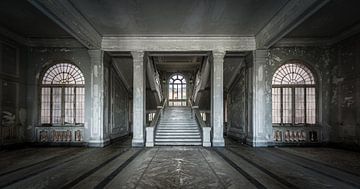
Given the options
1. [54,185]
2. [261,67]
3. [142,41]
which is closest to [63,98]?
[142,41]

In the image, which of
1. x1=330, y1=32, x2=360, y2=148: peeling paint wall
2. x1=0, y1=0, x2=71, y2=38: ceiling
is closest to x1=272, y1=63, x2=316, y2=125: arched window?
x1=330, y1=32, x2=360, y2=148: peeling paint wall

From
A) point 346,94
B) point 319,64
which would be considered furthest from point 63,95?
point 346,94

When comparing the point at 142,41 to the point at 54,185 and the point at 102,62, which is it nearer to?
the point at 102,62

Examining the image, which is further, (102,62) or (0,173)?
(102,62)

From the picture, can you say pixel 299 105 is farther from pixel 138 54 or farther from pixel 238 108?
A: pixel 138 54

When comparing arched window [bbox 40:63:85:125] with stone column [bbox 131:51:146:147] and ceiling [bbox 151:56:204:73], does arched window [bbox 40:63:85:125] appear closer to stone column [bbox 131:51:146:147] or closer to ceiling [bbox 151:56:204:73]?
stone column [bbox 131:51:146:147]

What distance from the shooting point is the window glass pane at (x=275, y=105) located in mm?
12844

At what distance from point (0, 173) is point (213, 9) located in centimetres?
742

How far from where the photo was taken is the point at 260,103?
11.8m

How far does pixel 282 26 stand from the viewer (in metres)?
9.05

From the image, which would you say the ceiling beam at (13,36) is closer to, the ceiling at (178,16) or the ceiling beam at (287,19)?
the ceiling at (178,16)

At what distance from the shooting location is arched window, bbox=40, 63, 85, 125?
41.5 feet

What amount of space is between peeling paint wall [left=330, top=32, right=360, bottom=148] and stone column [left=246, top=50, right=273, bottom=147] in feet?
9.75

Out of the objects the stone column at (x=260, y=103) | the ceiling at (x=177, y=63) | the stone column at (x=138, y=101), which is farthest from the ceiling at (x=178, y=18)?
the ceiling at (x=177, y=63)
